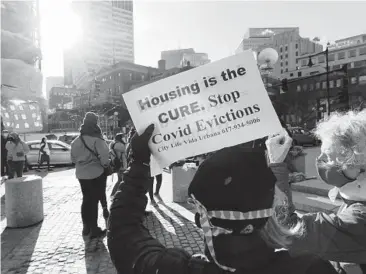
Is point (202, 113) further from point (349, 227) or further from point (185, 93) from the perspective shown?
point (349, 227)

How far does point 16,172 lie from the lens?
30.5 feet

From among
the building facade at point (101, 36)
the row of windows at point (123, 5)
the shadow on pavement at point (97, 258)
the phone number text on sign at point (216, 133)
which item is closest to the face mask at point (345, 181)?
the phone number text on sign at point (216, 133)

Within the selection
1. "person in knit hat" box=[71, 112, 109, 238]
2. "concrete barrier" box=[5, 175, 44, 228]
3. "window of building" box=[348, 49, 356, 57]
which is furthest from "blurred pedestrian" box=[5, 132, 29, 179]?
"window of building" box=[348, 49, 356, 57]

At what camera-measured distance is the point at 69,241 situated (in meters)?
4.86

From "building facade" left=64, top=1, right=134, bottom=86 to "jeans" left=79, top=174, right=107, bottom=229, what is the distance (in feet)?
380

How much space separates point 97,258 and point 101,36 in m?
129

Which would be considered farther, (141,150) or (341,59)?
(341,59)

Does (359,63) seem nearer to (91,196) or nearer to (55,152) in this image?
(55,152)

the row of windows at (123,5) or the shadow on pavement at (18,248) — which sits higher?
the row of windows at (123,5)

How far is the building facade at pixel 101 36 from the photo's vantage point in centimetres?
12019

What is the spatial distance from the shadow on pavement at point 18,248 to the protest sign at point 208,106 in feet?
11.7

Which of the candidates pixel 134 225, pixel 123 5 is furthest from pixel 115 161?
pixel 123 5

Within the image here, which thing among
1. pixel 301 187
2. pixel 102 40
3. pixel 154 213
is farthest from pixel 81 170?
pixel 102 40

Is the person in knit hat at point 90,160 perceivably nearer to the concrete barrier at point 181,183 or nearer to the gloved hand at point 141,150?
the concrete barrier at point 181,183
